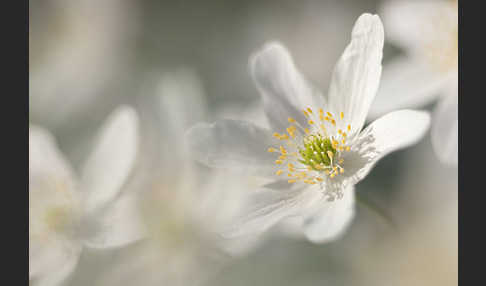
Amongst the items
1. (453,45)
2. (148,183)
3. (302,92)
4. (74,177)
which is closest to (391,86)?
(453,45)

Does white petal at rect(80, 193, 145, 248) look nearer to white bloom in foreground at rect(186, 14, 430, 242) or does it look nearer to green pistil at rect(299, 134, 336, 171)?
white bloom in foreground at rect(186, 14, 430, 242)

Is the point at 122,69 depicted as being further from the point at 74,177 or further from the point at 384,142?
the point at 384,142

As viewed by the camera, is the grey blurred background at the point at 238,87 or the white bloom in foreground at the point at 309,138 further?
the grey blurred background at the point at 238,87

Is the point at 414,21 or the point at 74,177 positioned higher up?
the point at 414,21

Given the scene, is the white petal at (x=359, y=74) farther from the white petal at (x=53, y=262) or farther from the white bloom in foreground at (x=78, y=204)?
the white petal at (x=53, y=262)

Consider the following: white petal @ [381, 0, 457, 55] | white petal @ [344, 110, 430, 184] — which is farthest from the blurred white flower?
white petal @ [381, 0, 457, 55]

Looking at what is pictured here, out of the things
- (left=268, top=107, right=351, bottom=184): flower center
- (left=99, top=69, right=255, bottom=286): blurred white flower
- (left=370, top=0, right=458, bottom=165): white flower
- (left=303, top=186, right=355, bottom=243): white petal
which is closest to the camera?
(left=303, top=186, right=355, bottom=243): white petal

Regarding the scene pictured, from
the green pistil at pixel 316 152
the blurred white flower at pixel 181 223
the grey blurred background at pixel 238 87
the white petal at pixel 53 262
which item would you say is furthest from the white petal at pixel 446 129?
the white petal at pixel 53 262
